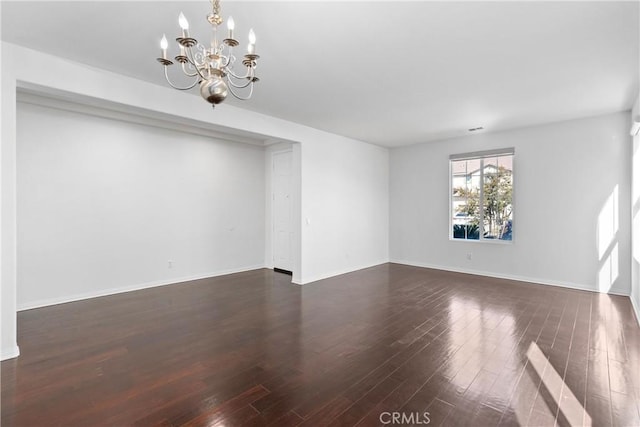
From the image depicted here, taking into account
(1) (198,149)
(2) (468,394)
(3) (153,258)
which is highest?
(1) (198,149)

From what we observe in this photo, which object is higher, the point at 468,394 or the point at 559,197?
the point at 559,197

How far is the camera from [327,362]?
2.72m

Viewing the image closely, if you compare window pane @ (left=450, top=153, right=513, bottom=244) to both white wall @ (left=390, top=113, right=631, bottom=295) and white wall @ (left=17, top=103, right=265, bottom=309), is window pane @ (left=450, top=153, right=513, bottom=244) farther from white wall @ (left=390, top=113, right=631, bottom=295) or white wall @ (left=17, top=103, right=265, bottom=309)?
white wall @ (left=17, top=103, right=265, bottom=309)

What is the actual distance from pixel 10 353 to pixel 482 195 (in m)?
7.02

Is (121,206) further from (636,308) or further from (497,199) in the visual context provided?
(636,308)

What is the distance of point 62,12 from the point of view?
7.57 feet

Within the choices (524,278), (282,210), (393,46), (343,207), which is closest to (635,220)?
(524,278)

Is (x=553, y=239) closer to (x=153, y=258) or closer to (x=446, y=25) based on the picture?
(x=446, y=25)

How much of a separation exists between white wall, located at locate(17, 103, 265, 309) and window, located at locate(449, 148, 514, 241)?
430 cm

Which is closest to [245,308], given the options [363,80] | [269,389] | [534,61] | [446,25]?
[269,389]

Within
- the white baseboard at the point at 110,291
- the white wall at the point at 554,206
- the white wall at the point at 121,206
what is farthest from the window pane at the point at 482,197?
the white baseboard at the point at 110,291

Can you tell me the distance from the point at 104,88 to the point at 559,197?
21.8 ft

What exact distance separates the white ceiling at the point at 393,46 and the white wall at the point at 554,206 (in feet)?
2.57

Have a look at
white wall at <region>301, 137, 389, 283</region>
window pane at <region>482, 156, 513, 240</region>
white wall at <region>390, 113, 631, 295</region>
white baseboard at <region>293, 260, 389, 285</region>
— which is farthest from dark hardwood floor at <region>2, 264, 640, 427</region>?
window pane at <region>482, 156, 513, 240</region>
